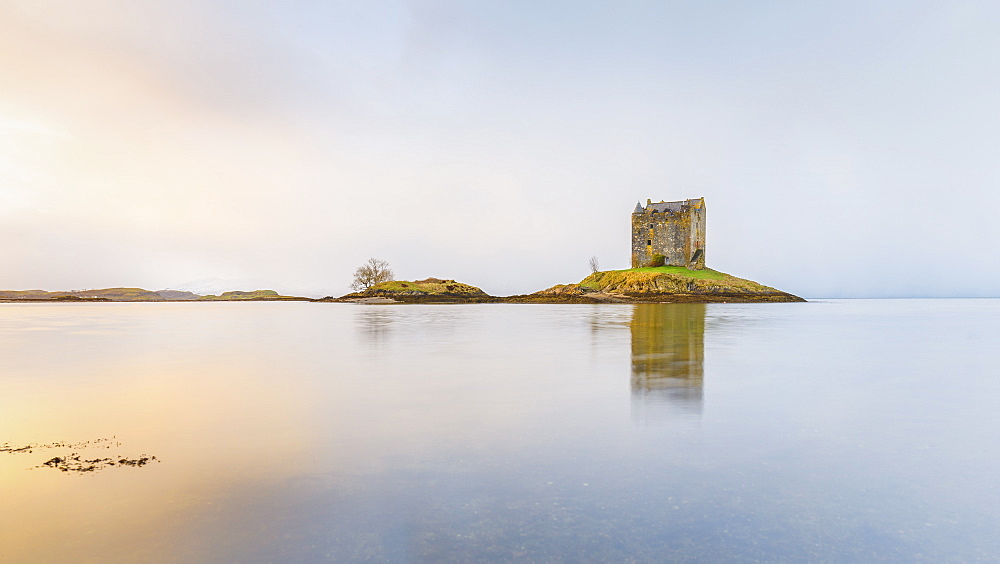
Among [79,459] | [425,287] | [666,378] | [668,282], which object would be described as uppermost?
[668,282]

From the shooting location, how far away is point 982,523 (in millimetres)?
3283

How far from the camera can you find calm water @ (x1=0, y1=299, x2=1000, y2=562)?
3012mm

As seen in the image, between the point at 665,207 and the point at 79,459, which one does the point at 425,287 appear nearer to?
the point at 665,207

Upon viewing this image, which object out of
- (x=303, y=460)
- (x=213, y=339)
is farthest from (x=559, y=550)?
(x=213, y=339)

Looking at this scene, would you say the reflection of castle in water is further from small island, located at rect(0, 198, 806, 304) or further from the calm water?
small island, located at rect(0, 198, 806, 304)

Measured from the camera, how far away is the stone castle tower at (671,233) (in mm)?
69938

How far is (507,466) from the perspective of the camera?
432cm

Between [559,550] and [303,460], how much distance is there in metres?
2.72

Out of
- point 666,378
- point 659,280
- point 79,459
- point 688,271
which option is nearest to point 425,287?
point 659,280

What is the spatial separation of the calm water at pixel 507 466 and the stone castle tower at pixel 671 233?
208 ft

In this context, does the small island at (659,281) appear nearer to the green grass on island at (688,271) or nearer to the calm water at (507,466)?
the green grass on island at (688,271)

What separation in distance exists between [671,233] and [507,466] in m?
71.3

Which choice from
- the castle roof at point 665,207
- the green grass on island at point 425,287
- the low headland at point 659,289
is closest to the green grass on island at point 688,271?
the low headland at point 659,289

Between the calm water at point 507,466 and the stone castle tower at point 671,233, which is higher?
the stone castle tower at point 671,233
